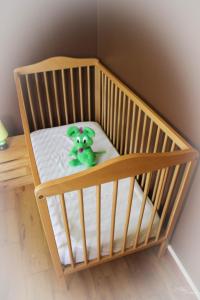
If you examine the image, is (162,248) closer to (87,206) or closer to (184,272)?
(184,272)

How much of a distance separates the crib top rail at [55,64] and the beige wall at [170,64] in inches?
11.6

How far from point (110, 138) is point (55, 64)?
650mm

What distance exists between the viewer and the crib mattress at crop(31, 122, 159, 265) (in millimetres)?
1106

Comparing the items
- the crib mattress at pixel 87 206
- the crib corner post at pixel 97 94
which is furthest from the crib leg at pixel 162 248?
the crib corner post at pixel 97 94

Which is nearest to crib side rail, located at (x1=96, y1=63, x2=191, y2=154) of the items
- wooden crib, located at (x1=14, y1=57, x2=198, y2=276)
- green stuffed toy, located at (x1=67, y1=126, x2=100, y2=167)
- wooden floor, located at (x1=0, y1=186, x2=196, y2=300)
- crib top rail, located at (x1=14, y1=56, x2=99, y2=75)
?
wooden crib, located at (x1=14, y1=57, x2=198, y2=276)

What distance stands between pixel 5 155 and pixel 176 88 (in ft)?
4.06

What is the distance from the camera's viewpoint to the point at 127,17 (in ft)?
4.33

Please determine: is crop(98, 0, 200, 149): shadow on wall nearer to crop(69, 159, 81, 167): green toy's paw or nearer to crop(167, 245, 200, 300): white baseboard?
crop(69, 159, 81, 167): green toy's paw

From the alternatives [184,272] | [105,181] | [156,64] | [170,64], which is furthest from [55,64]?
[184,272]

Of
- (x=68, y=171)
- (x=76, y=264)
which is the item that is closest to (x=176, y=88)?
(x=68, y=171)

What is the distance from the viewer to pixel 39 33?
65.7 inches

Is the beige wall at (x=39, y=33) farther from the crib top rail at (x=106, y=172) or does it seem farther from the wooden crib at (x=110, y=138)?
the crib top rail at (x=106, y=172)

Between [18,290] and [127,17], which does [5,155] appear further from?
[127,17]

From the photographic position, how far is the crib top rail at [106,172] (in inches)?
30.8
